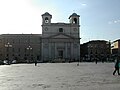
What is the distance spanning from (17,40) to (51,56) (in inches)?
784

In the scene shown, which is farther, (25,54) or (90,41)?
(90,41)

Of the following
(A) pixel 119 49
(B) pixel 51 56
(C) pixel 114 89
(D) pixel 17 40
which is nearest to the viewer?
(C) pixel 114 89

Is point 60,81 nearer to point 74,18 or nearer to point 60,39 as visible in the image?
point 60,39

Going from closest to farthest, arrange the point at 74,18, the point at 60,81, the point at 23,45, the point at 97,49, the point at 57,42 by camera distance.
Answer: the point at 60,81, the point at 57,42, the point at 74,18, the point at 23,45, the point at 97,49

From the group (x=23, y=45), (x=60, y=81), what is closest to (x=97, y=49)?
(x=23, y=45)

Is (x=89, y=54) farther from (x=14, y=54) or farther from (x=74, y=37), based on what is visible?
(x=14, y=54)

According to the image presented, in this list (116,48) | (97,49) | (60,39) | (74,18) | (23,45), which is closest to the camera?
(60,39)

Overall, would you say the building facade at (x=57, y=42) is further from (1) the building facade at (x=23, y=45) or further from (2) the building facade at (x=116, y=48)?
(2) the building facade at (x=116, y=48)

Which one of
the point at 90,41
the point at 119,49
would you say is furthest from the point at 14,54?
the point at 119,49

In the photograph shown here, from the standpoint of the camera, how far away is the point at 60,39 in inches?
5187

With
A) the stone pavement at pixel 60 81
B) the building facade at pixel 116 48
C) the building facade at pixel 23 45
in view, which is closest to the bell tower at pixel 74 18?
the building facade at pixel 23 45

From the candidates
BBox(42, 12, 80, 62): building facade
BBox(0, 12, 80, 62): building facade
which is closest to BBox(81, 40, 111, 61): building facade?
BBox(42, 12, 80, 62): building facade

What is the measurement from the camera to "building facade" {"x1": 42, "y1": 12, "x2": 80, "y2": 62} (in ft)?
429

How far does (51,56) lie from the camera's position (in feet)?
427
